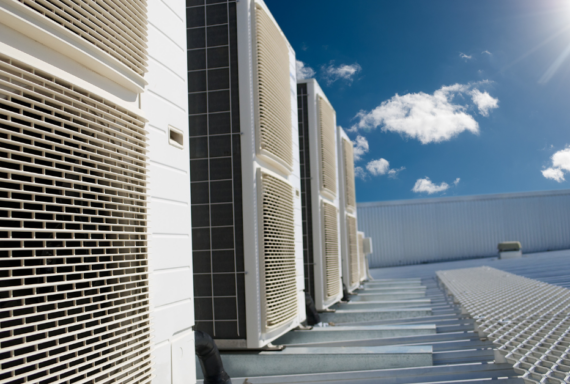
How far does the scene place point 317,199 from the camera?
6.49 metres

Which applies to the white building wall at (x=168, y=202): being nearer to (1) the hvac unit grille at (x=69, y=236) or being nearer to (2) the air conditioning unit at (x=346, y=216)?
(1) the hvac unit grille at (x=69, y=236)

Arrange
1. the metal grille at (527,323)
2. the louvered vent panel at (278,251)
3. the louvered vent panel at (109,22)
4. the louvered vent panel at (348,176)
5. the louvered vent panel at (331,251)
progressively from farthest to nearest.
Answer: the louvered vent panel at (348,176)
the louvered vent panel at (331,251)
the louvered vent panel at (278,251)
the metal grille at (527,323)
the louvered vent panel at (109,22)

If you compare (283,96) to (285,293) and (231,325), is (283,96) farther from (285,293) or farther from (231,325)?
(231,325)

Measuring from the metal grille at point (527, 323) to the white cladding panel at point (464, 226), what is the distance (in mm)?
16309

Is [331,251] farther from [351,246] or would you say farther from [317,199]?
[351,246]

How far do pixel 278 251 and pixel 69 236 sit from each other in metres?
2.79

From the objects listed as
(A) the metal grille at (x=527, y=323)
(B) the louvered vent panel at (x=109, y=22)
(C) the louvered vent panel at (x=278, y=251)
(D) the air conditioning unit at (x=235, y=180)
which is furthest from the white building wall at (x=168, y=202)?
(A) the metal grille at (x=527, y=323)

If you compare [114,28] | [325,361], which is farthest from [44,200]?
[325,361]

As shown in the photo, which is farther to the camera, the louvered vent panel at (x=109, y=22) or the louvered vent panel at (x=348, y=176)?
the louvered vent panel at (x=348, y=176)

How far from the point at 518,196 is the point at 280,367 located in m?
21.8

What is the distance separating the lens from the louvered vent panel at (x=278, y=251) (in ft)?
13.0

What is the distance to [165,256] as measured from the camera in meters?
2.39

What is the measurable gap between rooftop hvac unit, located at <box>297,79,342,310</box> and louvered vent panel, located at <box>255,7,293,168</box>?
4.89 ft

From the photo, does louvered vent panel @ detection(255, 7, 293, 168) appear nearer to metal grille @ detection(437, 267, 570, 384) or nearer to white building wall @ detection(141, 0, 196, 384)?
white building wall @ detection(141, 0, 196, 384)
